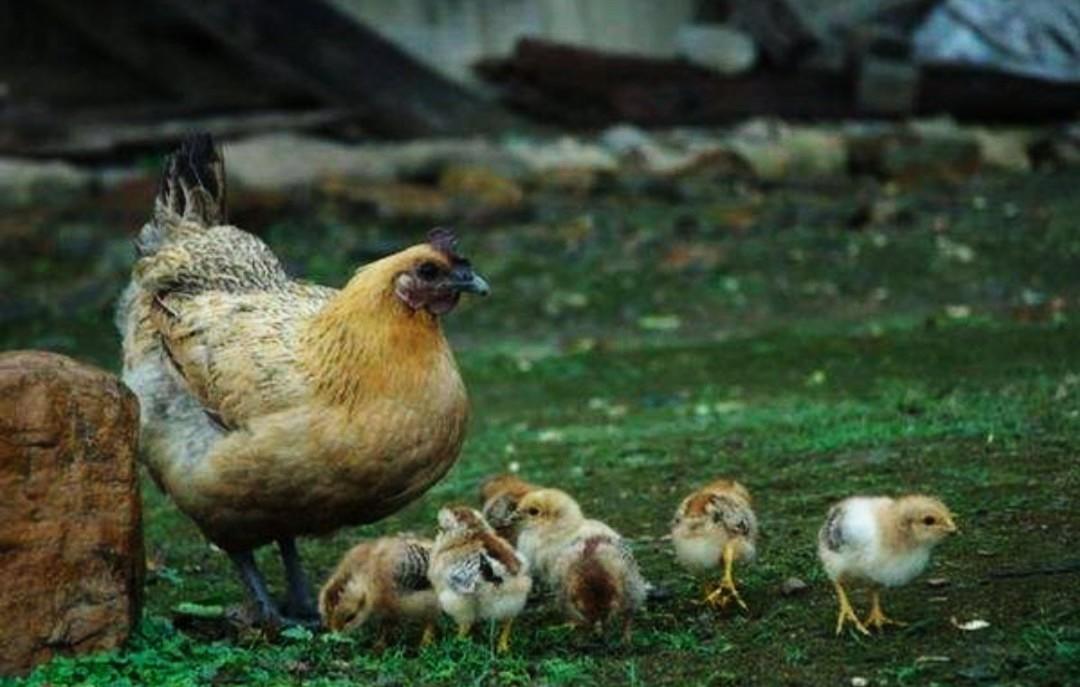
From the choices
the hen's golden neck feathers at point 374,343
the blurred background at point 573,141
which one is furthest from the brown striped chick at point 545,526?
the blurred background at point 573,141

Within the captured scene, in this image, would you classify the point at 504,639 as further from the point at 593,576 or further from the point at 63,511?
the point at 63,511

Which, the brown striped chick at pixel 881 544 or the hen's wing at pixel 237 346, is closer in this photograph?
the brown striped chick at pixel 881 544

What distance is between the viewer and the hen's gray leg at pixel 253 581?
27.6 ft

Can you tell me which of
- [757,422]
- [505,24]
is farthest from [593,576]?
[505,24]

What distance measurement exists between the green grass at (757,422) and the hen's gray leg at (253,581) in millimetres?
244

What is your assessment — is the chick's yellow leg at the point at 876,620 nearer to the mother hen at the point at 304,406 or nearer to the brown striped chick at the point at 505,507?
the brown striped chick at the point at 505,507

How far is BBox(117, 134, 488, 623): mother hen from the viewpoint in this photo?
25.9 ft

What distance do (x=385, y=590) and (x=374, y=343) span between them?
36.1 inches

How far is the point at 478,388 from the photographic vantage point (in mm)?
13836

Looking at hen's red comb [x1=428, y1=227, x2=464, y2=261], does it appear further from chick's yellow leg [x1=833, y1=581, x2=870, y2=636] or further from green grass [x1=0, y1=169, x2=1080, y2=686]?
chick's yellow leg [x1=833, y1=581, x2=870, y2=636]

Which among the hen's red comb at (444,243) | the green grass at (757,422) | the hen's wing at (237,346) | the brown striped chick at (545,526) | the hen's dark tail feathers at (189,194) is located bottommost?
the green grass at (757,422)

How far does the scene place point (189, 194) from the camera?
977 centimetres

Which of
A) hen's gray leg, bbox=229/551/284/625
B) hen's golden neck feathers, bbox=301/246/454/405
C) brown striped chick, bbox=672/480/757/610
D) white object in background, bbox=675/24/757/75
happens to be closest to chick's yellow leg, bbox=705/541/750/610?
brown striped chick, bbox=672/480/757/610

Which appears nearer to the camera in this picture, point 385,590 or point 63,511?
point 63,511
